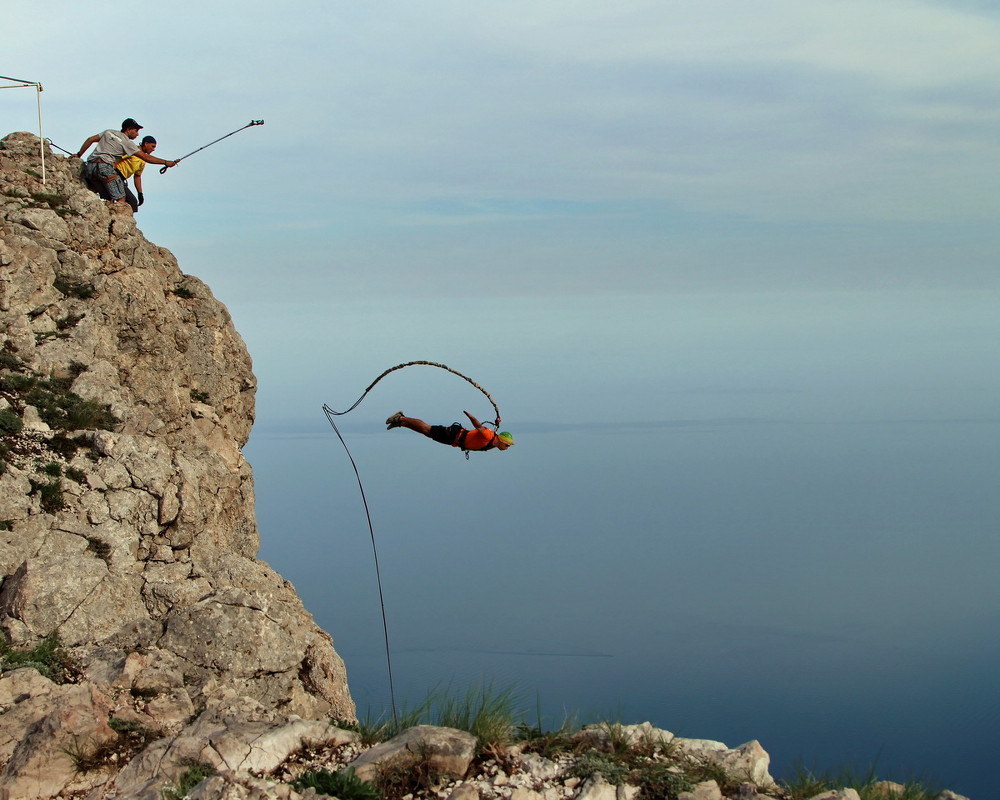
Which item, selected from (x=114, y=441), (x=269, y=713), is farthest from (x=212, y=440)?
(x=269, y=713)

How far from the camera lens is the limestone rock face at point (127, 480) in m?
12.5

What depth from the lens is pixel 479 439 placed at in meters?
14.7

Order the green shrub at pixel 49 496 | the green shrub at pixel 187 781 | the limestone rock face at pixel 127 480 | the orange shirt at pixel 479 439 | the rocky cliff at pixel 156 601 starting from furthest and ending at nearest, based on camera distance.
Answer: the orange shirt at pixel 479 439 → the green shrub at pixel 49 496 → the limestone rock face at pixel 127 480 → the rocky cliff at pixel 156 601 → the green shrub at pixel 187 781

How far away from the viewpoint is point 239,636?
44.0ft

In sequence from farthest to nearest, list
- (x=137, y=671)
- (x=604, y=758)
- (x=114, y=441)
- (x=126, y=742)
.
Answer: (x=114, y=441) < (x=137, y=671) < (x=126, y=742) < (x=604, y=758)

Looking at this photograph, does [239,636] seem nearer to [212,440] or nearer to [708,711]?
[212,440]

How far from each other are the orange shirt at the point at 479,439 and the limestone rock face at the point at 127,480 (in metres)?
4.04

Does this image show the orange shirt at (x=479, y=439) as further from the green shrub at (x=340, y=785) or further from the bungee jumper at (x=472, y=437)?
the green shrub at (x=340, y=785)

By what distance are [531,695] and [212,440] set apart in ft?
37.2

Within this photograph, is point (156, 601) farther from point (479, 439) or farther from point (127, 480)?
point (479, 439)

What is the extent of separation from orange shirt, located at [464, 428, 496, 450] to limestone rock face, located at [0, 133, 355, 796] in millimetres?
4040

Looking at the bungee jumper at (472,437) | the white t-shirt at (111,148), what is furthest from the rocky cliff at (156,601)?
the bungee jumper at (472,437)

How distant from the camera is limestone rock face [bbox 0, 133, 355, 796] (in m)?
12.5

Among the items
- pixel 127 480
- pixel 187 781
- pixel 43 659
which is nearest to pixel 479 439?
pixel 127 480
